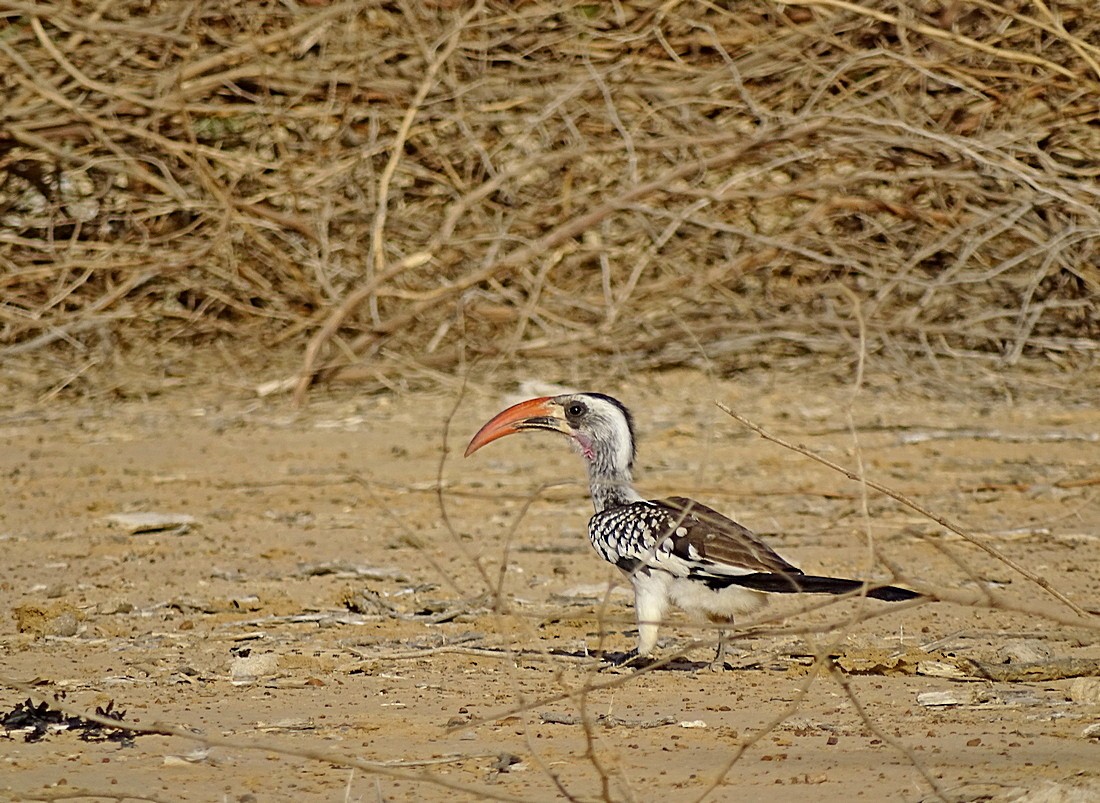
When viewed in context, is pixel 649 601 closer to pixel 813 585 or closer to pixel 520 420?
pixel 813 585

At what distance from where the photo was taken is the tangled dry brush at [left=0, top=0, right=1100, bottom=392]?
767cm

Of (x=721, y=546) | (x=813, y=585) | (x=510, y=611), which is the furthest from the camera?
(x=721, y=546)

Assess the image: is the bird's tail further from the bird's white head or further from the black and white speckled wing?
the bird's white head

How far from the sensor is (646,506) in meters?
4.14

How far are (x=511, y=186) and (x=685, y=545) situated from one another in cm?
456

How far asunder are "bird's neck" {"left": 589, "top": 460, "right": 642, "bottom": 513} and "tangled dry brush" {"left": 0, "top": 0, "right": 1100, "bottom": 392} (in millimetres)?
3034

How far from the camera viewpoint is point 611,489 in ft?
14.3

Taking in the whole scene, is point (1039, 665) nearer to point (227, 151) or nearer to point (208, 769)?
point (208, 769)

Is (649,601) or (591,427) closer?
(649,601)

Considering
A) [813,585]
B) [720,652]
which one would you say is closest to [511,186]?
[720,652]

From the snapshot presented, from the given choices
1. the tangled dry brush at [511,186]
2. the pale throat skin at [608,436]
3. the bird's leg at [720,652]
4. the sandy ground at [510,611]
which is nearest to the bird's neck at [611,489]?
the pale throat skin at [608,436]

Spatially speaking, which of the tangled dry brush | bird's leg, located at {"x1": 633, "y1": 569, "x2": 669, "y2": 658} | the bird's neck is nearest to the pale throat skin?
the bird's neck

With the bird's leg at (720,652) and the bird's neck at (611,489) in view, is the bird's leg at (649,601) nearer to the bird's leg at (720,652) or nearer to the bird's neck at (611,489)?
the bird's leg at (720,652)

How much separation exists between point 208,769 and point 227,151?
5984 millimetres
